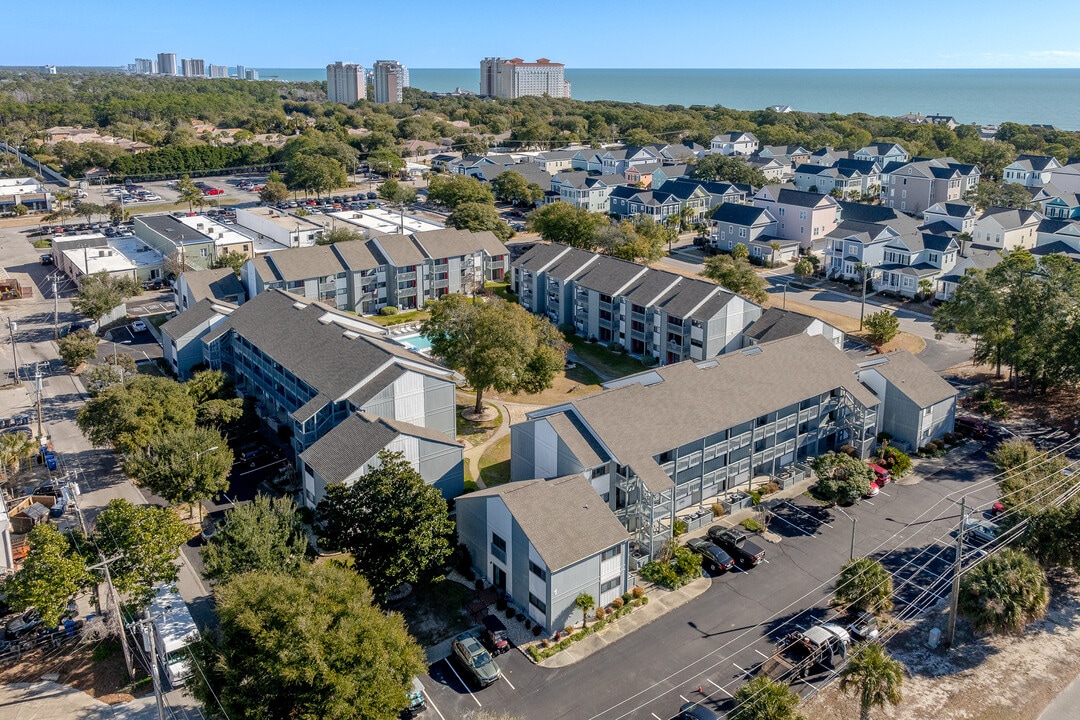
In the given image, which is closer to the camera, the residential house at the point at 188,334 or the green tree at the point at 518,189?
the residential house at the point at 188,334

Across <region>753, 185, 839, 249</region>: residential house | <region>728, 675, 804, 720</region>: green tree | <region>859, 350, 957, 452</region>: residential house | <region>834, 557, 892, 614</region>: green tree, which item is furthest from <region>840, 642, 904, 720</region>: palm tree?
<region>753, 185, 839, 249</region>: residential house

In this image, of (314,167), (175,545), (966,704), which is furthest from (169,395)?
(314,167)

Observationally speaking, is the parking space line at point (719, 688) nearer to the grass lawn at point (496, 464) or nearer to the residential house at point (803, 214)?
the grass lawn at point (496, 464)

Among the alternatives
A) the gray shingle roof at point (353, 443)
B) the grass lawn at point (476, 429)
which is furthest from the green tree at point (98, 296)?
the gray shingle roof at point (353, 443)

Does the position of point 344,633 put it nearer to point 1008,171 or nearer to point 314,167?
point 314,167

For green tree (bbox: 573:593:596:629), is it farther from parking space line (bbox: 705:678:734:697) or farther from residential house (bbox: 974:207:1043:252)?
residential house (bbox: 974:207:1043:252)

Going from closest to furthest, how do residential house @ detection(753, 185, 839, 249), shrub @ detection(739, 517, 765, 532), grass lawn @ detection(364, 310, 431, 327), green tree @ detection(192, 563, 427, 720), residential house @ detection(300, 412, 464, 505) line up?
green tree @ detection(192, 563, 427, 720) < residential house @ detection(300, 412, 464, 505) < shrub @ detection(739, 517, 765, 532) < grass lawn @ detection(364, 310, 431, 327) < residential house @ detection(753, 185, 839, 249)
